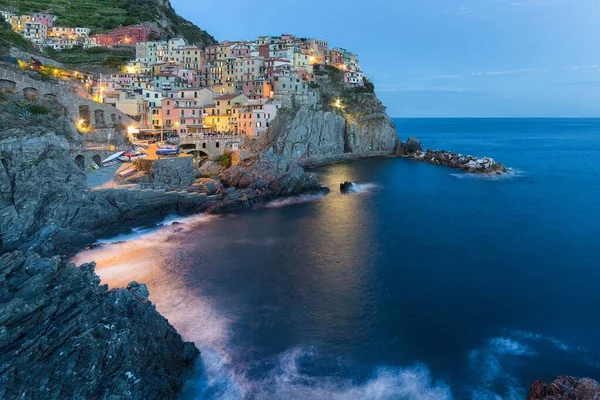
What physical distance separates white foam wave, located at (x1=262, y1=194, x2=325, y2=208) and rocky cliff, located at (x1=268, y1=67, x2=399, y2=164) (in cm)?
1850

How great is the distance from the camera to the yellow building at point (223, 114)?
68.9 metres

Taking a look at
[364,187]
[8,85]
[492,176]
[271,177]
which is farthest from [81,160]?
[492,176]

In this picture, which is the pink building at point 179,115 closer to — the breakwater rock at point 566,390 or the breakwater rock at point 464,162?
the breakwater rock at point 464,162

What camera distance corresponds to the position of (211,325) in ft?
76.4

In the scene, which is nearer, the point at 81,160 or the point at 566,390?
the point at 566,390

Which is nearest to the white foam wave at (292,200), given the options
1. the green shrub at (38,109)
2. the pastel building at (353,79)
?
the green shrub at (38,109)

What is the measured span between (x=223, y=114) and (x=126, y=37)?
1938 inches

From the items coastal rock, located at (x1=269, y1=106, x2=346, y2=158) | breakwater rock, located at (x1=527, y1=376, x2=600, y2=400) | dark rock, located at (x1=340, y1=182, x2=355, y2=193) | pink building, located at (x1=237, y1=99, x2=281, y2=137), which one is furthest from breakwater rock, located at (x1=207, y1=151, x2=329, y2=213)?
breakwater rock, located at (x1=527, y1=376, x2=600, y2=400)

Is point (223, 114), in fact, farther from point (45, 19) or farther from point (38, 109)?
point (45, 19)

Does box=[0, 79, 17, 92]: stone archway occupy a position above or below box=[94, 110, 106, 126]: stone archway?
above

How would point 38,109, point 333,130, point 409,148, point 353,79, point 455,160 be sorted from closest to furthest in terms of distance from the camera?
point 38,109, point 455,160, point 333,130, point 409,148, point 353,79

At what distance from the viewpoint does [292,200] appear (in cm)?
5159

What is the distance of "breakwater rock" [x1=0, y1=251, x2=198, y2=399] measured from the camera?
14250mm

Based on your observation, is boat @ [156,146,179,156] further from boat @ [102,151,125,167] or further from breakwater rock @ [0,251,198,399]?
breakwater rock @ [0,251,198,399]
